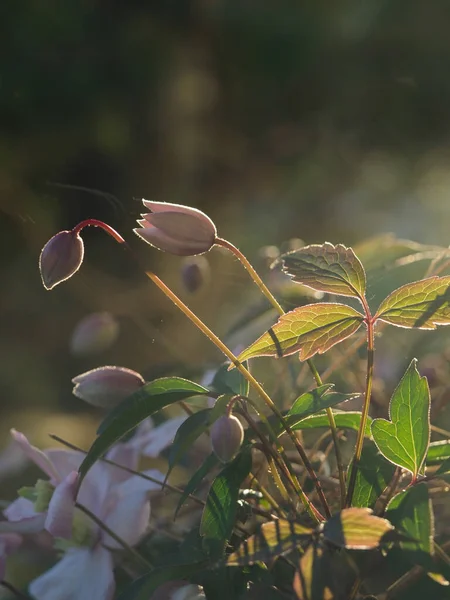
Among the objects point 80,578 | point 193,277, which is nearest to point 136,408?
point 80,578

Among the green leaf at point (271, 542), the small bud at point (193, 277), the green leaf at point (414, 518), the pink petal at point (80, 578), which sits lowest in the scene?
the pink petal at point (80, 578)

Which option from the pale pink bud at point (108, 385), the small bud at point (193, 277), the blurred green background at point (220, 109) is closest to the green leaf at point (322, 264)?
the pale pink bud at point (108, 385)

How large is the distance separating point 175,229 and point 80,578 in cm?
21

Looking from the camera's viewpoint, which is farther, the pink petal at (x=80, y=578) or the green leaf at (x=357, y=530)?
the pink petal at (x=80, y=578)

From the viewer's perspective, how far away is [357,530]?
0.89 ft

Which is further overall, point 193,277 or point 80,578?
point 193,277

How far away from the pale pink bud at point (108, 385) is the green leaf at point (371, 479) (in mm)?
132

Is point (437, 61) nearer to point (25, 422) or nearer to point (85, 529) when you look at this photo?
point (25, 422)

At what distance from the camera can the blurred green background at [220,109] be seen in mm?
2312

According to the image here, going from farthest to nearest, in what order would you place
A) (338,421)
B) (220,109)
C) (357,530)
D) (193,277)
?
(220,109) → (193,277) → (338,421) → (357,530)

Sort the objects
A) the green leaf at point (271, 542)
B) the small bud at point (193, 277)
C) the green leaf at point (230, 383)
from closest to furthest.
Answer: the green leaf at point (271, 542) → the green leaf at point (230, 383) → the small bud at point (193, 277)

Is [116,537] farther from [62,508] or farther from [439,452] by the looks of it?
[439,452]

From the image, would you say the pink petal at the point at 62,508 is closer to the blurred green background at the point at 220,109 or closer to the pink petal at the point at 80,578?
the pink petal at the point at 80,578

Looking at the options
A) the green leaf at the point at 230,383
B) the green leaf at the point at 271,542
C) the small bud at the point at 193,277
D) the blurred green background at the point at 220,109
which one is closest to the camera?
the green leaf at the point at 271,542
